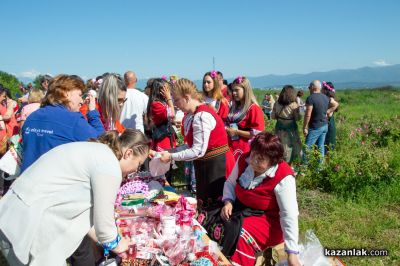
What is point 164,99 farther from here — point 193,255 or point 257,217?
point 193,255

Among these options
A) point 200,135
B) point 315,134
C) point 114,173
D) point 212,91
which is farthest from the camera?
point 315,134

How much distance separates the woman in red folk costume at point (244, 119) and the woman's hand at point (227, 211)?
1569 mm

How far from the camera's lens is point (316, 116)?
627 cm

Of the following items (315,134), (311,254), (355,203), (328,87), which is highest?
(328,87)

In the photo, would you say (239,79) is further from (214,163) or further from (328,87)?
(328,87)

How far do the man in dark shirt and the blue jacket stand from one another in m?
4.55

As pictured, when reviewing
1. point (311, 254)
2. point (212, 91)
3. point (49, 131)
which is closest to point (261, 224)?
point (311, 254)

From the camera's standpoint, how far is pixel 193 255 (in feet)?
7.11

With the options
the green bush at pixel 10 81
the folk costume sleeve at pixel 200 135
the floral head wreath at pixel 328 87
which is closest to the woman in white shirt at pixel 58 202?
the folk costume sleeve at pixel 200 135

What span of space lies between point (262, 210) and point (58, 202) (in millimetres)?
1508

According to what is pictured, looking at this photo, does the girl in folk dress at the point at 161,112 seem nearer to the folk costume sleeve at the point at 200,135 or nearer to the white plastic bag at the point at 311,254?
the folk costume sleeve at the point at 200,135

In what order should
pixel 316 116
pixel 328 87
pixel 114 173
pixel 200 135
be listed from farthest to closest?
pixel 328 87
pixel 316 116
pixel 200 135
pixel 114 173

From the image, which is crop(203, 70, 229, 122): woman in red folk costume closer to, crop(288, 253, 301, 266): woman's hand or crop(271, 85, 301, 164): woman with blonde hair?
crop(271, 85, 301, 164): woman with blonde hair

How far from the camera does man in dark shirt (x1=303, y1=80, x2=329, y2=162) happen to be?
623 centimetres
